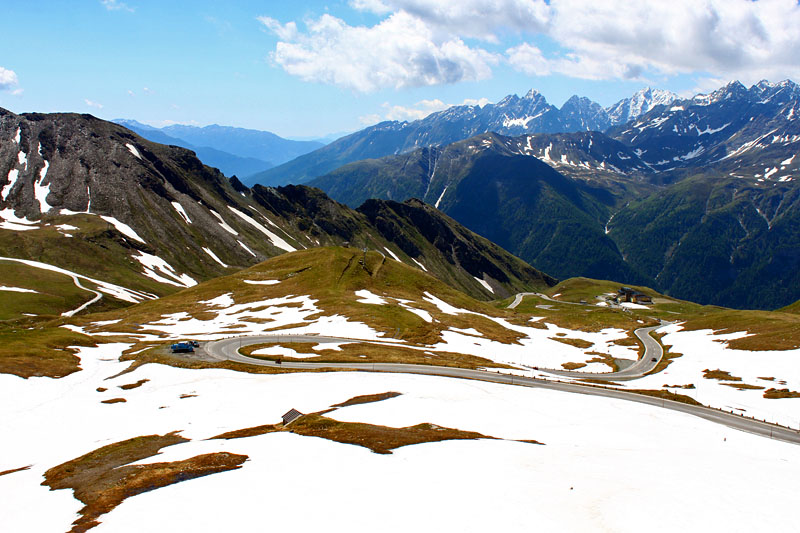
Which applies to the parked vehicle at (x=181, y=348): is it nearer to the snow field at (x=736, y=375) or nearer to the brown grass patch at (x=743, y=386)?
the snow field at (x=736, y=375)

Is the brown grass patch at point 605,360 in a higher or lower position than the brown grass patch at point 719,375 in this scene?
lower

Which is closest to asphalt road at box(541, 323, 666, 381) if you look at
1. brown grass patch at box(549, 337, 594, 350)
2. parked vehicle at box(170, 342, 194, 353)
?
brown grass patch at box(549, 337, 594, 350)

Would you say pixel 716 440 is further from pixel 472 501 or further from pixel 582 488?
pixel 472 501

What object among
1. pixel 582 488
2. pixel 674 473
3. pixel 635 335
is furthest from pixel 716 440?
pixel 635 335

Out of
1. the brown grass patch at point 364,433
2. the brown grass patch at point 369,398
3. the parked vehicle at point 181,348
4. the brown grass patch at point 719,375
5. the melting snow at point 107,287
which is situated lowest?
the melting snow at point 107,287

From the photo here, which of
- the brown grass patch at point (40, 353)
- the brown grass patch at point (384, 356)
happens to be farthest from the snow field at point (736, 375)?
the brown grass patch at point (40, 353)

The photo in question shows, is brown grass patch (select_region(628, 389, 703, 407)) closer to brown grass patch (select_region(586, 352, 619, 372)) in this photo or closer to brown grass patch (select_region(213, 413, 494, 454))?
brown grass patch (select_region(586, 352, 619, 372))
